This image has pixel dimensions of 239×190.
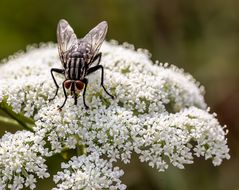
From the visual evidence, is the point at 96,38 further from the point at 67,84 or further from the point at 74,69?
the point at 67,84

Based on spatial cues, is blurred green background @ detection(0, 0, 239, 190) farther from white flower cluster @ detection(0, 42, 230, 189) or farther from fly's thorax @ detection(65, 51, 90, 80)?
fly's thorax @ detection(65, 51, 90, 80)

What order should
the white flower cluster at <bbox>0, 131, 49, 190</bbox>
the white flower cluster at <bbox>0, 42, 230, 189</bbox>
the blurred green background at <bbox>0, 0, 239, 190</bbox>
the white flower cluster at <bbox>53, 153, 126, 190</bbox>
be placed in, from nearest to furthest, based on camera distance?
1. the white flower cluster at <bbox>53, 153, 126, 190</bbox>
2. the white flower cluster at <bbox>0, 131, 49, 190</bbox>
3. the white flower cluster at <bbox>0, 42, 230, 189</bbox>
4. the blurred green background at <bbox>0, 0, 239, 190</bbox>

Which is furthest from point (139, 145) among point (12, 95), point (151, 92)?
point (12, 95)

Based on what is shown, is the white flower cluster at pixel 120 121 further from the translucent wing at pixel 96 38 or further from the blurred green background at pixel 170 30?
the blurred green background at pixel 170 30

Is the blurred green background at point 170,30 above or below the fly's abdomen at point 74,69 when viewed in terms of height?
above

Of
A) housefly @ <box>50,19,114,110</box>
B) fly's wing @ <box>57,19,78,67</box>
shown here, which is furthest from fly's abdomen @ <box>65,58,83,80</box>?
fly's wing @ <box>57,19,78,67</box>

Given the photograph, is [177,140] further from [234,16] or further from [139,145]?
[234,16]

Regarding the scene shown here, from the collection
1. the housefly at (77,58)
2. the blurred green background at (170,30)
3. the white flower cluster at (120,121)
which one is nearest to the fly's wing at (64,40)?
the housefly at (77,58)
